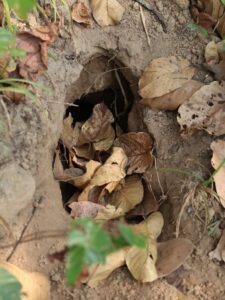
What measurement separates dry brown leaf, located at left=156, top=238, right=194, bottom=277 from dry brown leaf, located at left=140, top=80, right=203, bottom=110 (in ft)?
1.83

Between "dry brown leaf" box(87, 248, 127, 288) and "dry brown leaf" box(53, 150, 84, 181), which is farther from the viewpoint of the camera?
"dry brown leaf" box(53, 150, 84, 181)

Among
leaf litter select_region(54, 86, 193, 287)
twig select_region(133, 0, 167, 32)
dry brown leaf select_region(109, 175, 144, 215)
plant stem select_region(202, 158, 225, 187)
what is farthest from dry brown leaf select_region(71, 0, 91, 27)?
plant stem select_region(202, 158, 225, 187)

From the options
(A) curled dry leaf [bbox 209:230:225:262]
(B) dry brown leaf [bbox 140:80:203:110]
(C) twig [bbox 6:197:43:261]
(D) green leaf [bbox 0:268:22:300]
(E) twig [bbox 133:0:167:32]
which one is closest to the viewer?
(D) green leaf [bbox 0:268:22:300]

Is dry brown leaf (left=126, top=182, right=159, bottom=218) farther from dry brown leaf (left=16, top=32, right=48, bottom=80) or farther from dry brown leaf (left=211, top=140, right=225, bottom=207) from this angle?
dry brown leaf (left=16, top=32, right=48, bottom=80)

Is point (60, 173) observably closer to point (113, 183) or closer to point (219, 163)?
point (113, 183)

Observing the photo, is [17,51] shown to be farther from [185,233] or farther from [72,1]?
[185,233]

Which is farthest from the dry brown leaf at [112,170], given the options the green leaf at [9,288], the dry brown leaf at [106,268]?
the green leaf at [9,288]

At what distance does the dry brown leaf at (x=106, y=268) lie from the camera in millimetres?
1889

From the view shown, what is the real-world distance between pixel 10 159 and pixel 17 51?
1.26ft

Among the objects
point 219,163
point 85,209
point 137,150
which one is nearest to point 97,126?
point 137,150

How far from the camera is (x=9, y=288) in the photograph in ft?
4.80

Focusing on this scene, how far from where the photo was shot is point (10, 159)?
1984mm

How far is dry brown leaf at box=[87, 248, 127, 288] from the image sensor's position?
1.89 meters

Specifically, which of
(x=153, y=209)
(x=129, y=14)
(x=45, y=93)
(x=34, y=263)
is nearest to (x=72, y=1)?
(x=129, y=14)
